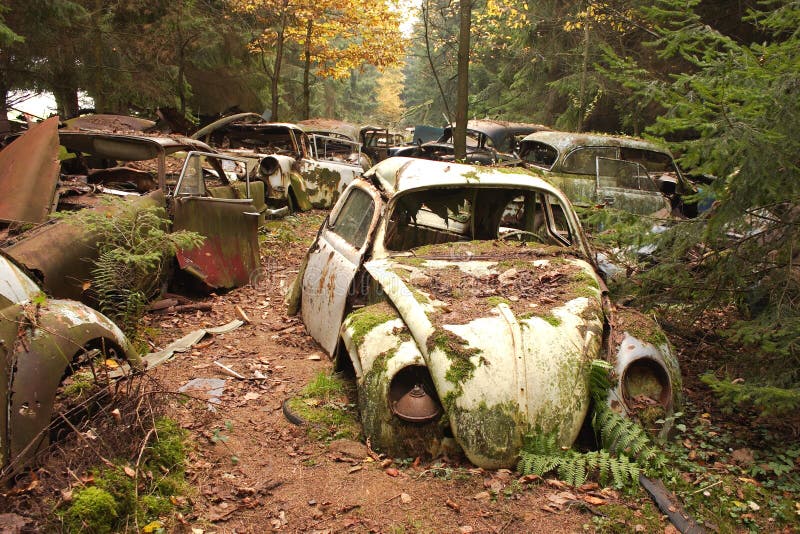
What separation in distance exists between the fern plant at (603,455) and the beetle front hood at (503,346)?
0.24 ft

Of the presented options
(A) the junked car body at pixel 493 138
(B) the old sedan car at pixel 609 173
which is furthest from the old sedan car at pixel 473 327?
(A) the junked car body at pixel 493 138

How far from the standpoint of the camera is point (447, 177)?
4.89 metres

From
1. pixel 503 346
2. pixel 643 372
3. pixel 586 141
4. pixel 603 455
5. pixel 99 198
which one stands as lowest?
pixel 603 455

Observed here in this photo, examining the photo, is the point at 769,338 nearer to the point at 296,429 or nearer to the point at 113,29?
the point at 296,429

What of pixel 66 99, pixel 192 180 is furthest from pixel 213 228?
pixel 66 99

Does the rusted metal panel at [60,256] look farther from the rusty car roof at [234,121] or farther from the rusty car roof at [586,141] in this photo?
the rusty car roof at [586,141]

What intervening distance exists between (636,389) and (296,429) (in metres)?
2.15

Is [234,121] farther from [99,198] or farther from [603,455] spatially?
[603,455]

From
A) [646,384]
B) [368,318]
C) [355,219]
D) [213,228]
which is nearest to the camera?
[646,384]

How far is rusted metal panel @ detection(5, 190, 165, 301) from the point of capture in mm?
4879

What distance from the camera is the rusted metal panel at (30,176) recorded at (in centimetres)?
527

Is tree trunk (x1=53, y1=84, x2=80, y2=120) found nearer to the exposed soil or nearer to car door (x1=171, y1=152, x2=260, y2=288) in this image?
car door (x1=171, y1=152, x2=260, y2=288)

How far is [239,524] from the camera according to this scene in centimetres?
293

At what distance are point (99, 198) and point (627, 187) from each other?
25.0 feet
